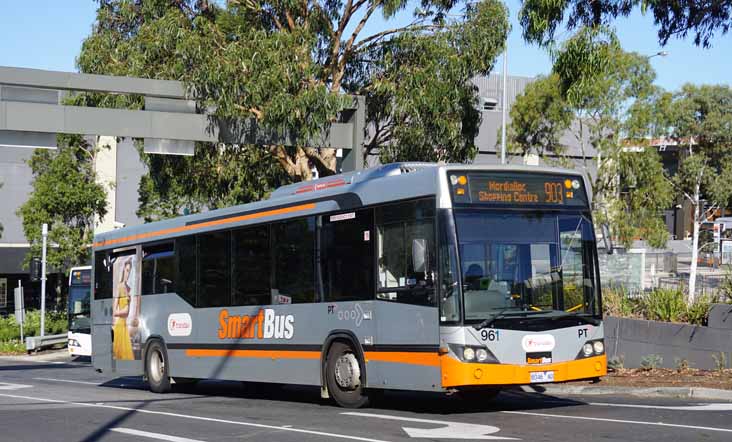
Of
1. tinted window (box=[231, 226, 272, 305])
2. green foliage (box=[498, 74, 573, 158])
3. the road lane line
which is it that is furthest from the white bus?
green foliage (box=[498, 74, 573, 158])

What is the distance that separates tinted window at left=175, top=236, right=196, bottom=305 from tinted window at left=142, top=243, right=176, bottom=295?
0.27 meters

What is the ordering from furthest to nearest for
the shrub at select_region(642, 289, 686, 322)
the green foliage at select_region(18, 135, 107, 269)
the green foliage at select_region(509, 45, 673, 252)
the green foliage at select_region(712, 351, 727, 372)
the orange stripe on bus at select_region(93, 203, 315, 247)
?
1. the green foliage at select_region(509, 45, 673, 252)
2. the green foliage at select_region(18, 135, 107, 269)
3. the shrub at select_region(642, 289, 686, 322)
4. the green foliage at select_region(712, 351, 727, 372)
5. the orange stripe on bus at select_region(93, 203, 315, 247)

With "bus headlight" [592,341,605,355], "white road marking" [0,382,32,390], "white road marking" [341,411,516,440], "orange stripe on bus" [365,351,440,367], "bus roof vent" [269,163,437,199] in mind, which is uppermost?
"bus roof vent" [269,163,437,199]

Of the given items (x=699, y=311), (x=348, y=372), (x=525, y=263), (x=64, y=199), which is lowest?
(x=348, y=372)

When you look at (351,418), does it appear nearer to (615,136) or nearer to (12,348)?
(12,348)

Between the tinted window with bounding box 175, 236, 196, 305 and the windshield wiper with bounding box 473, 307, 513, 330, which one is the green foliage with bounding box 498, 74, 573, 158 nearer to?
the tinted window with bounding box 175, 236, 196, 305

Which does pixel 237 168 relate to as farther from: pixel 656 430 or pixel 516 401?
pixel 656 430

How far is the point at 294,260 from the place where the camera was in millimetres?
15844

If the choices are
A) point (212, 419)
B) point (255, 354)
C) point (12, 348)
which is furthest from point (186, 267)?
point (12, 348)

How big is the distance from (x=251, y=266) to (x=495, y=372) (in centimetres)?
578

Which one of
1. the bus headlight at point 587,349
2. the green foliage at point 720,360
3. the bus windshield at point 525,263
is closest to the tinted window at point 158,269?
the bus windshield at point 525,263

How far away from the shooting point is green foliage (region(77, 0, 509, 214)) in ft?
78.8

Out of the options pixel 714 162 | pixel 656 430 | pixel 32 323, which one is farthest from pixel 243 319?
pixel 714 162

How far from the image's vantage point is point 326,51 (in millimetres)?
27000
